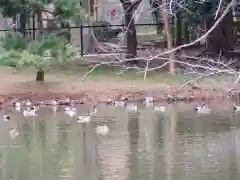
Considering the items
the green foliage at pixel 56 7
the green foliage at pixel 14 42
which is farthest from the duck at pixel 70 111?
the green foliage at pixel 56 7

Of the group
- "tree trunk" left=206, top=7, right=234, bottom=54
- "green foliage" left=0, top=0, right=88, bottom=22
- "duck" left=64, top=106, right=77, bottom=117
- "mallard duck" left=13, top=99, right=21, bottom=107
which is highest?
"green foliage" left=0, top=0, right=88, bottom=22

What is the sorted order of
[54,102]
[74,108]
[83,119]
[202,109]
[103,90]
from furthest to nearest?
[103,90] < [54,102] < [74,108] < [202,109] < [83,119]

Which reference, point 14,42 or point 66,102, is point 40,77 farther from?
point 14,42

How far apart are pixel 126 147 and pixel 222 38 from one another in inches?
629

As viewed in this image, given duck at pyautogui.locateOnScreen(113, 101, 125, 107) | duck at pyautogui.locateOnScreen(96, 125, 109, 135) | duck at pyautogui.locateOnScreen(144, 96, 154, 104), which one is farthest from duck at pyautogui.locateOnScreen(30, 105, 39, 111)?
duck at pyautogui.locateOnScreen(96, 125, 109, 135)

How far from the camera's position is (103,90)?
23.6 metres

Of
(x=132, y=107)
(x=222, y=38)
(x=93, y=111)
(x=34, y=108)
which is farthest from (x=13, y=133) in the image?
(x=222, y=38)

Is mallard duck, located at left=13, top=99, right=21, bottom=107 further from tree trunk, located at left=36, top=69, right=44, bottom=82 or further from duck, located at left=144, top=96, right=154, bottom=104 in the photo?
duck, located at left=144, top=96, right=154, bottom=104

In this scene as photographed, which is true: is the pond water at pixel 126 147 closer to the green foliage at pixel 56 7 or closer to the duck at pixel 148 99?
the duck at pixel 148 99

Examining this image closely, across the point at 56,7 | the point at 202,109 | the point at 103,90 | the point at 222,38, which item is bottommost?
the point at 202,109

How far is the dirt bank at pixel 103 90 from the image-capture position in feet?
75.3

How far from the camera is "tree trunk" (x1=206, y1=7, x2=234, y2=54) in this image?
29094 mm

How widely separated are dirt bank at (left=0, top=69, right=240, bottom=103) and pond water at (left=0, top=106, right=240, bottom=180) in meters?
3.15

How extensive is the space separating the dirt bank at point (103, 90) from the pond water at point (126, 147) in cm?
315
